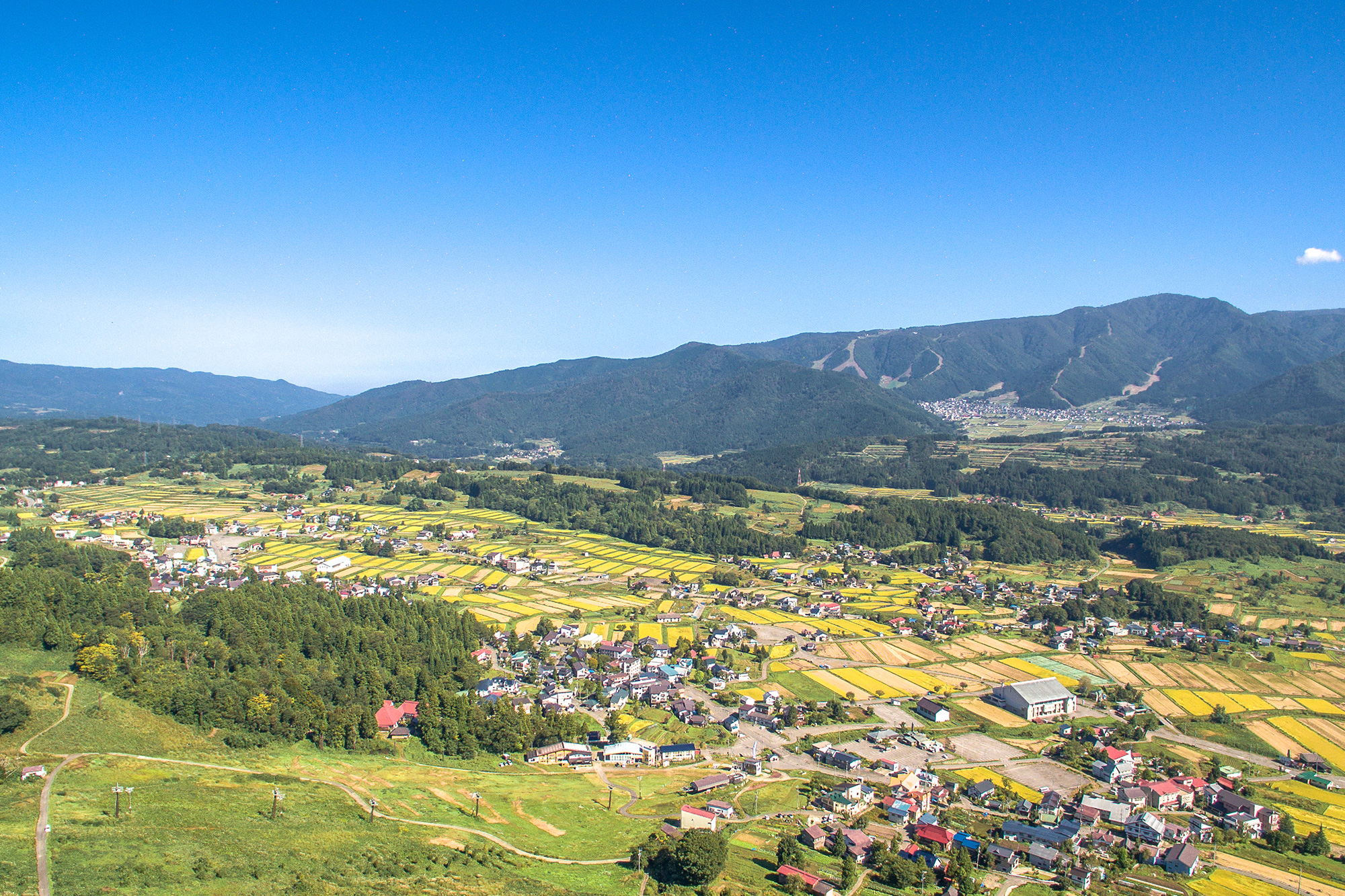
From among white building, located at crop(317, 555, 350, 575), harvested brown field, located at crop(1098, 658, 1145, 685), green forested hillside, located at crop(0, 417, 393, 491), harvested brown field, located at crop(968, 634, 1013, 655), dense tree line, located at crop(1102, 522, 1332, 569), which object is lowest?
harvested brown field, located at crop(1098, 658, 1145, 685)

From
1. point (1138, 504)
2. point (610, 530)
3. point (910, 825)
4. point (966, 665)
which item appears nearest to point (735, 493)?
point (610, 530)

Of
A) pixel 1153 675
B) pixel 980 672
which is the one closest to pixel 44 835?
pixel 980 672

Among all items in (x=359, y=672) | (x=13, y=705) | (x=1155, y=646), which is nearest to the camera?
(x=13, y=705)

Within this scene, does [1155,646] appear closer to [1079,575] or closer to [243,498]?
[1079,575]

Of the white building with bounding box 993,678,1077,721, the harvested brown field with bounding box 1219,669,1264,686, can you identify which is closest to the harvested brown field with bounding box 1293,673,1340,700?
the harvested brown field with bounding box 1219,669,1264,686

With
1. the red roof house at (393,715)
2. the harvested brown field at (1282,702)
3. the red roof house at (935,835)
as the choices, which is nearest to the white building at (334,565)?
the red roof house at (393,715)

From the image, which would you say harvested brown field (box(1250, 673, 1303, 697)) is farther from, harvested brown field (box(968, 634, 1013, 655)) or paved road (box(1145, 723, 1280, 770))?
harvested brown field (box(968, 634, 1013, 655))

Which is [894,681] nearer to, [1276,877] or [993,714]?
[993,714]
